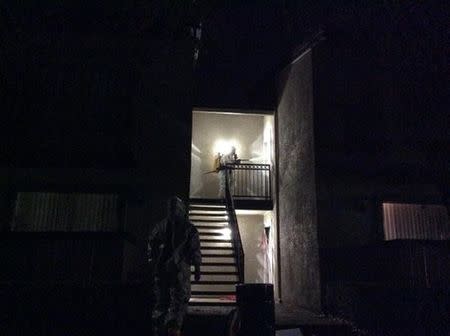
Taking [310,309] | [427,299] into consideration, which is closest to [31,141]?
[310,309]

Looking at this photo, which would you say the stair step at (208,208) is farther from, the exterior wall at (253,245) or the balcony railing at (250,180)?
the exterior wall at (253,245)

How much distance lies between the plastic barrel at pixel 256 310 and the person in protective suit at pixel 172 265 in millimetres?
1837

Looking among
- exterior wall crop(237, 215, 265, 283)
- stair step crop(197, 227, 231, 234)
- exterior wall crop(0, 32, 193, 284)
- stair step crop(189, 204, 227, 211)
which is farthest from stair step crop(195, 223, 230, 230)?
exterior wall crop(237, 215, 265, 283)

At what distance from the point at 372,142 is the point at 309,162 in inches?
64.1

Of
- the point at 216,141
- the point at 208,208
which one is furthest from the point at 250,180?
the point at 216,141

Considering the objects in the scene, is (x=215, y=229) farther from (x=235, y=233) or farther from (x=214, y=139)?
(x=214, y=139)

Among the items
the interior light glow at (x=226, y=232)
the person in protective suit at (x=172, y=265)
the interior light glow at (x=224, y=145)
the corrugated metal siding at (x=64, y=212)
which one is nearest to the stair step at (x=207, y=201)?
the interior light glow at (x=226, y=232)

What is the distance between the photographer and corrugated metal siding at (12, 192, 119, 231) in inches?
346

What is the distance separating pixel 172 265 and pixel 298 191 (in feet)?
17.9

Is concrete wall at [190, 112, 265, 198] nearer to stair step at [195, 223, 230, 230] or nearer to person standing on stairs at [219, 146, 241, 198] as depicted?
person standing on stairs at [219, 146, 241, 198]

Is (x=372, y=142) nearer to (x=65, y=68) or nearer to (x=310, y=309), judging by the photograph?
(x=310, y=309)

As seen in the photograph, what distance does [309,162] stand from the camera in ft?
31.1

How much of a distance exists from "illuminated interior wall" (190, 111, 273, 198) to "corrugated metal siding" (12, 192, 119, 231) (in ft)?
19.6

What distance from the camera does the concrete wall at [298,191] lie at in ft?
29.8
